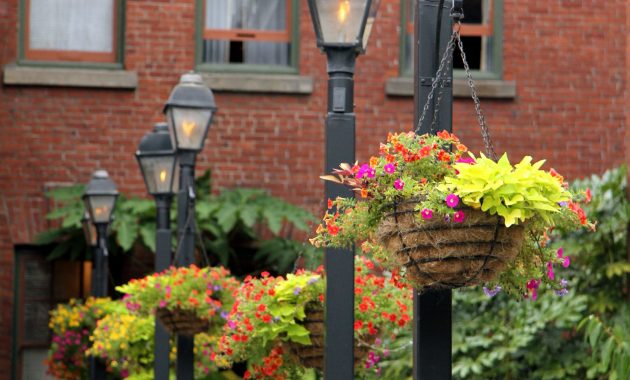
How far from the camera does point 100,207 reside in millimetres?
13375

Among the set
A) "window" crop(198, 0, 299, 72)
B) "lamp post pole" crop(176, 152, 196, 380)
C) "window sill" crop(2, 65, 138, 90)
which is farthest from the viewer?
"window" crop(198, 0, 299, 72)

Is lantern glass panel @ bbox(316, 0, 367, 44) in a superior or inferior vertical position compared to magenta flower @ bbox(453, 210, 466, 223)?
superior

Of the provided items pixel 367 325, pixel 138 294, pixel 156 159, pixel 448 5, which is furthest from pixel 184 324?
pixel 448 5

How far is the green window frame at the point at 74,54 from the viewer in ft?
51.0

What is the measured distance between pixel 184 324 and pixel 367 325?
98.0 inches

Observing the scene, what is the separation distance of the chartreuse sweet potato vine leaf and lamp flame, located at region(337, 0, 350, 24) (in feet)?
7.34

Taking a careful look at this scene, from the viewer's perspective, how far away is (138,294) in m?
9.99

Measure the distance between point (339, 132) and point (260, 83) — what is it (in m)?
9.15

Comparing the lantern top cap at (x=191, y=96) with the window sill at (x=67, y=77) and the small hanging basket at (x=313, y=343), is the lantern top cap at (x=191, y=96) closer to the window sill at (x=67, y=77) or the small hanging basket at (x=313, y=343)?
the small hanging basket at (x=313, y=343)

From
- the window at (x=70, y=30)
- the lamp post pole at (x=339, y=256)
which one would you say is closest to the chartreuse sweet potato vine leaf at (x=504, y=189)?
the lamp post pole at (x=339, y=256)

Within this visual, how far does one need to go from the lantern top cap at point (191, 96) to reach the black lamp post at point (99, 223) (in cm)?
313

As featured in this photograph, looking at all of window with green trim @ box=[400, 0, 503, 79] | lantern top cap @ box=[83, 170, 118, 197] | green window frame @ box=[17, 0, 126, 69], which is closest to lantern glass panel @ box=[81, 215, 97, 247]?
lantern top cap @ box=[83, 170, 118, 197]

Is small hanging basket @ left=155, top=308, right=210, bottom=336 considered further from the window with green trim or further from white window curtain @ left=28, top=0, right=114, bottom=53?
the window with green trim

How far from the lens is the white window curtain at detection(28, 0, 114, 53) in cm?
1562
